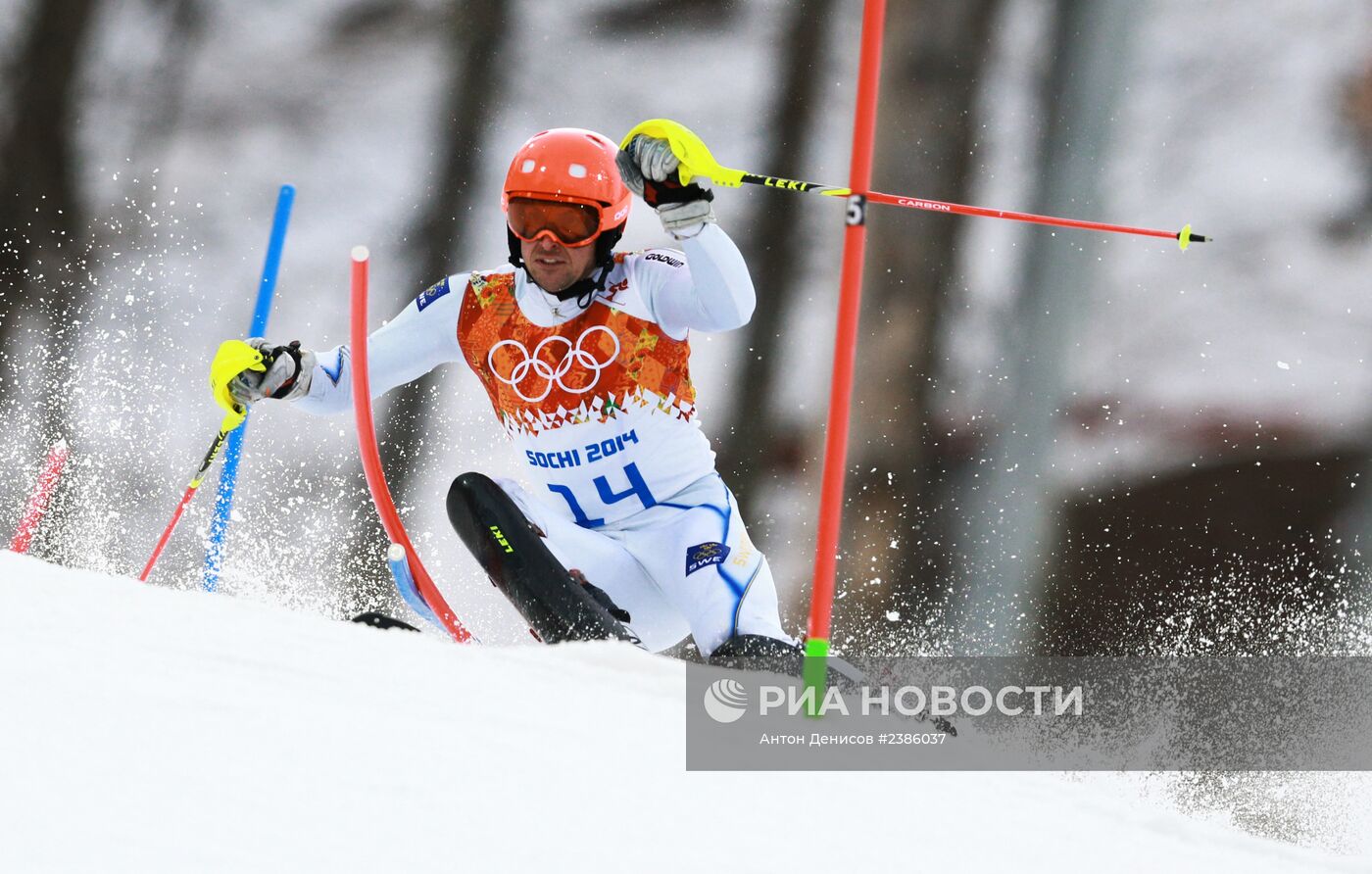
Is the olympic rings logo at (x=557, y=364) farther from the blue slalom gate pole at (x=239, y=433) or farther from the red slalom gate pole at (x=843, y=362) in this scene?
the blue slalom gate pole at (x=239, y=433)

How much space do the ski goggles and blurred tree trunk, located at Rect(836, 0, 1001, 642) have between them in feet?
15.3

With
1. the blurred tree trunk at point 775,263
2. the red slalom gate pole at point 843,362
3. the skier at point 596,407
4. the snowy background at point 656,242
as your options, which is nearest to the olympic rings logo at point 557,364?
the skier at point 596,407

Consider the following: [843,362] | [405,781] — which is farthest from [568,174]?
[405,781]

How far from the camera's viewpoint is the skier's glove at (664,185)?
2.52 meters

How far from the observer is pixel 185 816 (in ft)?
3.52

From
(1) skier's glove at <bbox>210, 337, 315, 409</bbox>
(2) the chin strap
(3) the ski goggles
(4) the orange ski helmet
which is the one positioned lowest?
(1) skier's glove at <bbox>210, 337, 315, 409</bbox>

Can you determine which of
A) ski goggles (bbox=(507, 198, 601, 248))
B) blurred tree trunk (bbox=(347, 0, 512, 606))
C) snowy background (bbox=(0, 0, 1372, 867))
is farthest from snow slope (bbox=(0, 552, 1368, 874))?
blurred tree trunk (bbox=(347, 0, 512, 606))

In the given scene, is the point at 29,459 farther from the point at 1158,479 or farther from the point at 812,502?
the point at 1158,479

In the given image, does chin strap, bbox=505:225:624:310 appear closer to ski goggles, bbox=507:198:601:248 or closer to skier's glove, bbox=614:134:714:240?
ski goggles, bbox=507:198:601:248

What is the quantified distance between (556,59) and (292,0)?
220cm

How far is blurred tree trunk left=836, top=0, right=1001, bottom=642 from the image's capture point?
25.1 ft

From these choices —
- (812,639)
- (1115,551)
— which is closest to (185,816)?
(812,639)

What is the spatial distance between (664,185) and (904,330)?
5362 millimetres

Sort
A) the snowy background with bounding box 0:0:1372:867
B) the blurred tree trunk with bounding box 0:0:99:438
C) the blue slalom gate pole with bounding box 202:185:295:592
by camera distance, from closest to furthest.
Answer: the blue slalom gate pole with bounding box 202:185:295:592 < the snowy background with bounding box 0:0:1372:867 < the blurred tree trunk with bounding box 0:0:99:438
